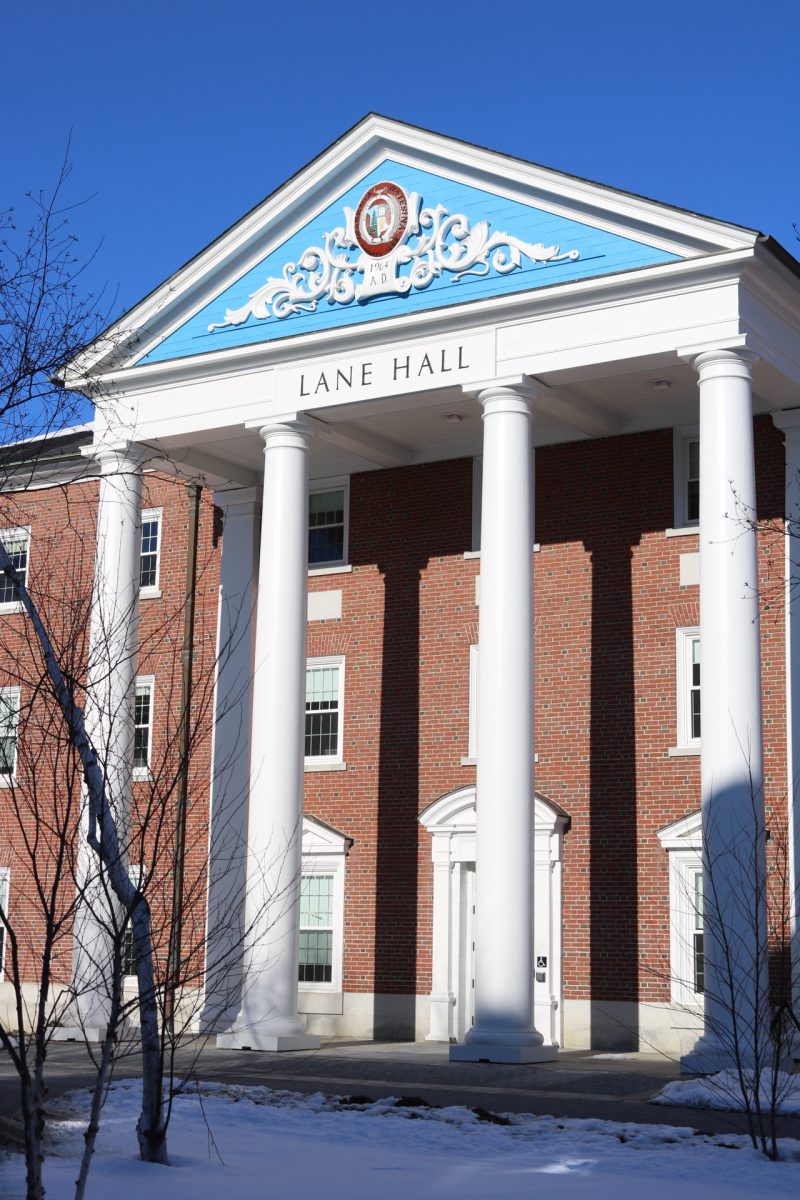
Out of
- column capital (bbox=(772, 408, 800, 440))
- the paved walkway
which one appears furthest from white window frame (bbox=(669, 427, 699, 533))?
→ the paved walkway

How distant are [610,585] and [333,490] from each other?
6.09 meters

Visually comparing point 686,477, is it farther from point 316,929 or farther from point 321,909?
point 316,929

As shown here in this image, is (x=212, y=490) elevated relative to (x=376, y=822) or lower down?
elevated

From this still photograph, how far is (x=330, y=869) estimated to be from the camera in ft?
92.6

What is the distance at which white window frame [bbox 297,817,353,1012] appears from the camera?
2762 centimetres

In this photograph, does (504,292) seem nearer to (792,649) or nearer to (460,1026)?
(792,649)

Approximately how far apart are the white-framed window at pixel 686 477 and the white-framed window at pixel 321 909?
799 centimetres

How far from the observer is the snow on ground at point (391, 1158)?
11906 millimetres

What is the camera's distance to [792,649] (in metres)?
24.2

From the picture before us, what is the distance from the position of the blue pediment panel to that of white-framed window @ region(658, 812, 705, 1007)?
8382mm

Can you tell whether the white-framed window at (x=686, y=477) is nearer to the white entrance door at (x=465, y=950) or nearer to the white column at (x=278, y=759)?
the white column at (x=278, y=759)

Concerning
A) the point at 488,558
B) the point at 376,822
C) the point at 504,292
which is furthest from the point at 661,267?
the point at 376,822

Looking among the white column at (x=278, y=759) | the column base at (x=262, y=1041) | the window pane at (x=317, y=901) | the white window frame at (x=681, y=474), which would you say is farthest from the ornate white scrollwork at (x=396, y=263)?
the column base at (x=262, y=1041)

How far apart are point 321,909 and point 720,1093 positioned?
38.7 ft
